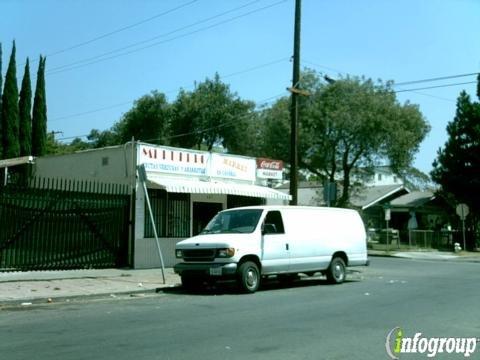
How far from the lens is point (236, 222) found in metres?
14.8

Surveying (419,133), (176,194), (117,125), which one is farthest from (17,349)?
(117,125)

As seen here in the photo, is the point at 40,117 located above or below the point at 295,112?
above

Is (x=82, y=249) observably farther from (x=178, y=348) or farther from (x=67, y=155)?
(x=178, y=348)

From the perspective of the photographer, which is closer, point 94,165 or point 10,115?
point 94,165

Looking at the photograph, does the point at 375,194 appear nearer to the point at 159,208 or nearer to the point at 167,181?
the point at 159,208

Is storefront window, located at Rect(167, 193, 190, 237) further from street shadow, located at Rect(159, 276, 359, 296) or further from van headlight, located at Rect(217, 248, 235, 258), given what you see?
van headlight, located at Rect(217, 248, 235, 258)

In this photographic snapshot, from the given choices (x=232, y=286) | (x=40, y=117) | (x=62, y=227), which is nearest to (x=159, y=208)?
(x=62, y=227)

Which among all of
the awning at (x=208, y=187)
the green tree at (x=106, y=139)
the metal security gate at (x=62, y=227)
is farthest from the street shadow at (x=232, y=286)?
the green tree at (x=106, y=139)

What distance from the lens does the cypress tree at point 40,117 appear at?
46000 mm

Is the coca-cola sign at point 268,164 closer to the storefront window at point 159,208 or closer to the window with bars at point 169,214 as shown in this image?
the window with bars at point 169,214

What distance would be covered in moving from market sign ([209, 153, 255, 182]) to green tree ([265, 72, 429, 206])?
1520cm

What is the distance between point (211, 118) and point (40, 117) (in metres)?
13.6

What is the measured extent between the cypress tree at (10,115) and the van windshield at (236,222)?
32.3 m

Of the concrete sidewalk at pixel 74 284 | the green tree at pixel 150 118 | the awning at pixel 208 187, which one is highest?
the green tree at pixel 150 118
